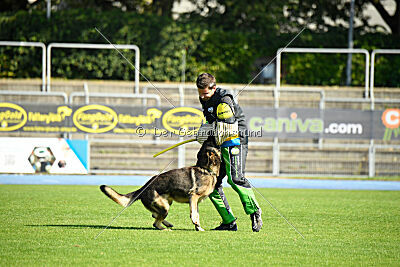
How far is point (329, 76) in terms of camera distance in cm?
2364

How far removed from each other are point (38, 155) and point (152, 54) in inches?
300

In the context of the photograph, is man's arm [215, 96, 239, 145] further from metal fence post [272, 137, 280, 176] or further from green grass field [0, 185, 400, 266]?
metal fence post [272, 137, 280, 176]

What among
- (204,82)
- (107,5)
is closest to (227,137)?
(204,82)

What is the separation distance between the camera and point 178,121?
1828 centimetres

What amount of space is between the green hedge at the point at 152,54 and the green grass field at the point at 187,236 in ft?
37.9

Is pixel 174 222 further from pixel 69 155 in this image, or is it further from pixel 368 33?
pixel 368 33

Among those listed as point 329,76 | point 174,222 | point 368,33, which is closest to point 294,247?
point 174,222

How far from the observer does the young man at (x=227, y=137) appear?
7.96 metres

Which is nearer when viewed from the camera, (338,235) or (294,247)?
(294,247)

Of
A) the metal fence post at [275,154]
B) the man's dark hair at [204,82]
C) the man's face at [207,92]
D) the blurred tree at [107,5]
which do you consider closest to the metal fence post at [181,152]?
the metal fence post at [275,154]

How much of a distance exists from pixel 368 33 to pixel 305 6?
9.28ft

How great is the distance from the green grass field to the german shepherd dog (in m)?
0.38

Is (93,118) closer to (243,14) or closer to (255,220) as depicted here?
(243,14)

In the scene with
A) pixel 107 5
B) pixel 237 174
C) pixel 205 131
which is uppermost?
pixel 107 5
